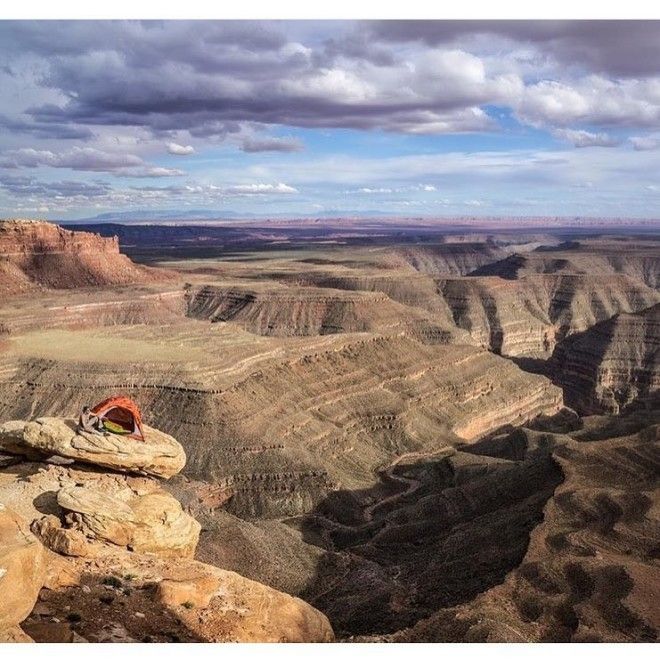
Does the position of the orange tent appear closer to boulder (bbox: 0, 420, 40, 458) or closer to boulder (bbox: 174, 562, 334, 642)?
boulder (bbox: 0, 420, 40, 458)

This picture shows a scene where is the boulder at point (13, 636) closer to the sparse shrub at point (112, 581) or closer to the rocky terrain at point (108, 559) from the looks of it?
the rocky terrain at point (108, 559)

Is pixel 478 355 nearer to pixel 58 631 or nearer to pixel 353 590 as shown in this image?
pixel 353 590

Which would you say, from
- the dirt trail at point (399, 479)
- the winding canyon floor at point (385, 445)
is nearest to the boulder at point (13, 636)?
the winding canyon floor at point (385, 445)

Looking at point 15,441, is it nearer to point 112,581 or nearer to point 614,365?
point 112,581

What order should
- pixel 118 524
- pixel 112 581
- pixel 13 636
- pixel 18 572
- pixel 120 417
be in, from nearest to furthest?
1. pixel 13 636
2. pixel 18 572
3. pixel 112 581
4. pixel 118 524
5. pixel 120 417

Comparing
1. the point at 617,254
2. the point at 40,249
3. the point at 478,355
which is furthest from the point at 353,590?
the point at 617,254

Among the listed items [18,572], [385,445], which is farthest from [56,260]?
[18,572]
